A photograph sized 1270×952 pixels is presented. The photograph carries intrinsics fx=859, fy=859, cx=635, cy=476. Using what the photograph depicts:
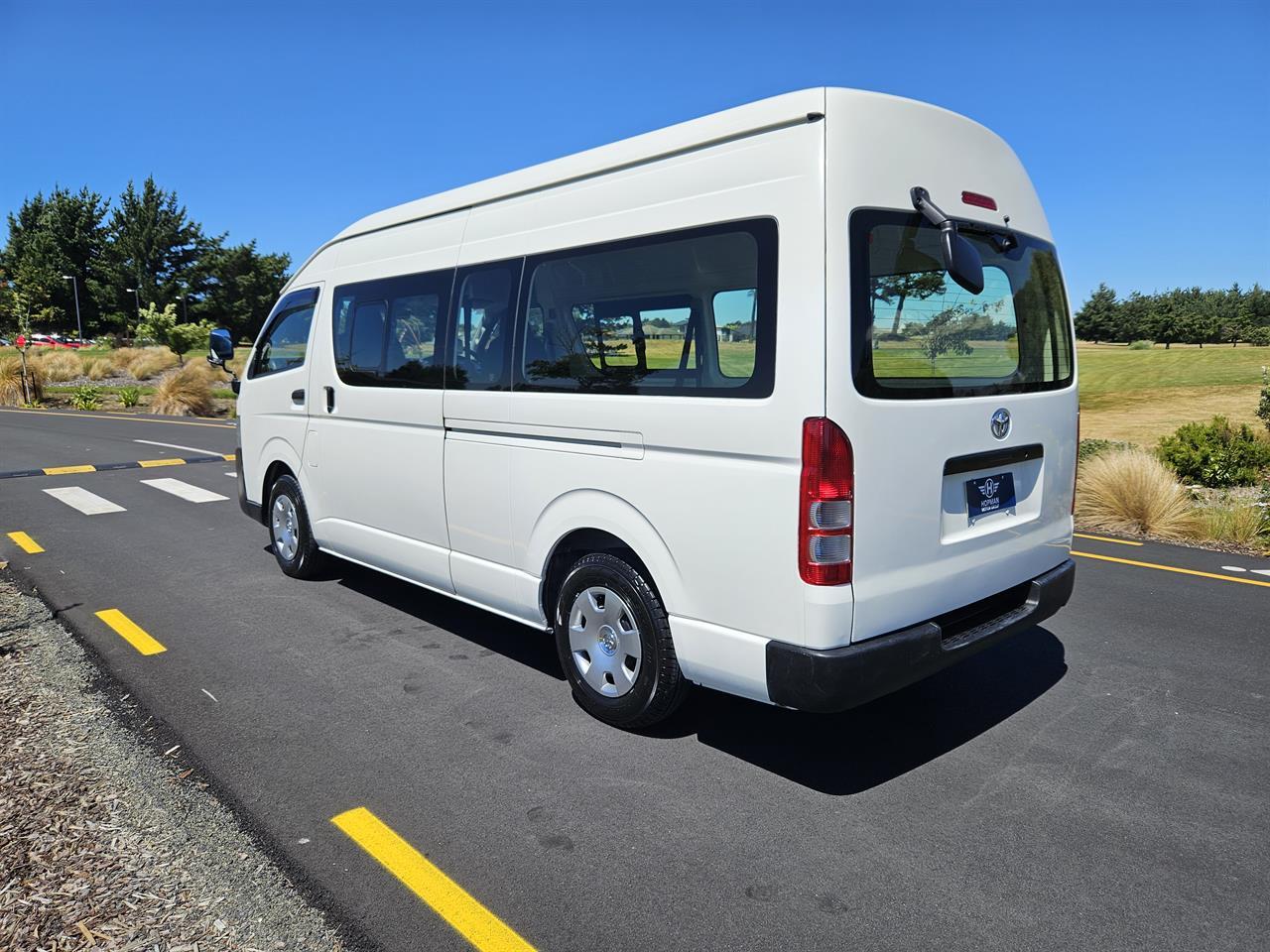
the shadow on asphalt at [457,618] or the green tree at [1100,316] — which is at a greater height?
the green tree at [1100,316]

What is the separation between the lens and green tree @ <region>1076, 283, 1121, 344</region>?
95.8 meters

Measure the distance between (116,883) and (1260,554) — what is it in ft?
27.2

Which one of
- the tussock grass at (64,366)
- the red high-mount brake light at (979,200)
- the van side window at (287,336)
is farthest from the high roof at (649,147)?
the tussock grass at (64,366)

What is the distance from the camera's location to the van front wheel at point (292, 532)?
6055mm

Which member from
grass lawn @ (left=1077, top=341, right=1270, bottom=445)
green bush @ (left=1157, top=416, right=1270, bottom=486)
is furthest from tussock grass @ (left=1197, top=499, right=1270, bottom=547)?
grass lawn @ (left=1077, top=341, right=1270, bottom=445)

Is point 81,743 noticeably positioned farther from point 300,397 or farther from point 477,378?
point 300,397

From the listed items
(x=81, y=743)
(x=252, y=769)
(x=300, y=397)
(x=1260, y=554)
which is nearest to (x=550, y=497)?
(x=252, y=769)

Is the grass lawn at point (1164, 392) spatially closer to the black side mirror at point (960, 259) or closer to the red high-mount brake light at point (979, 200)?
the red high-mount brake light at point (979, 200)

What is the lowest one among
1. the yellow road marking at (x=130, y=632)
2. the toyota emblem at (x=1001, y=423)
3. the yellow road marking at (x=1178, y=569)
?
the yellow road marking at (x=1178, y=569)

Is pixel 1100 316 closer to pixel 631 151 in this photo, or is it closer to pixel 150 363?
pixel 150 363

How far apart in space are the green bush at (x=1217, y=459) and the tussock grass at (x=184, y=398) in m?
21.2

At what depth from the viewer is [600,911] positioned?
2584 mm

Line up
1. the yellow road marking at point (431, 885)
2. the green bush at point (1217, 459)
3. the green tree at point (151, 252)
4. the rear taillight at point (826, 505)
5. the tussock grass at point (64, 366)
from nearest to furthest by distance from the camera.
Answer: the yellow road marking at point (431, 885) → the rear taillight at point (826, 505) → the green bush at point (1217, 459) → the tussock grass at point (64, 366) → the green tree at point (151, 252)

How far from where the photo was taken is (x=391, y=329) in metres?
5.04
